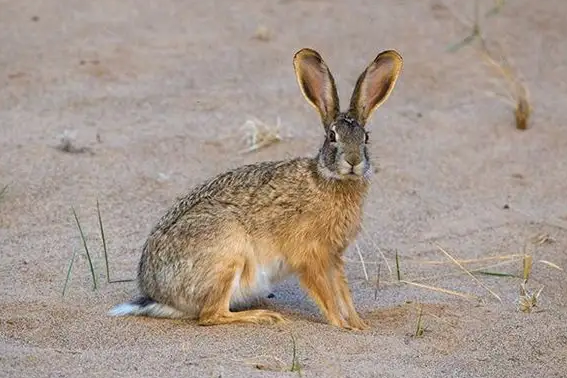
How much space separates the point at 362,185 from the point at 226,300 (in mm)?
828

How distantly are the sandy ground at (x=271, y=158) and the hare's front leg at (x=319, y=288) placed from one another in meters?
0.12

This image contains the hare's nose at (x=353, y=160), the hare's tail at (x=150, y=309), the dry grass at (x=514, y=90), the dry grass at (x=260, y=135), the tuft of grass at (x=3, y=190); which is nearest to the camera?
the hare's nose at (x=353, y=160)

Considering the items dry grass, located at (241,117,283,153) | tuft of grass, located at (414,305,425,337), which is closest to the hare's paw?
tuft of grass, located at (414,305,425,337)

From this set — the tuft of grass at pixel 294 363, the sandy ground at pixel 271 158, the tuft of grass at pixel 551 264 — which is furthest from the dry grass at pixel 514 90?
the tuft of grass at pixel 294 363

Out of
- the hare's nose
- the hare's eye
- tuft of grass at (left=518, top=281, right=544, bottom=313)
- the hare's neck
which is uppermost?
the hare's eye

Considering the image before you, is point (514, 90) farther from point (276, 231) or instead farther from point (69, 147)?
point (276, 231)

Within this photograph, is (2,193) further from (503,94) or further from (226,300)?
(503,94)

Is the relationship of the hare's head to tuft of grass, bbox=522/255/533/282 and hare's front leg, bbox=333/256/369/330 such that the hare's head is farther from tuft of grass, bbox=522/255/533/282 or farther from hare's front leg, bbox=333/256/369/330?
tuft of grass, bbox=522/255/533/282

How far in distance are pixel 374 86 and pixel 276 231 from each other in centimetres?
81

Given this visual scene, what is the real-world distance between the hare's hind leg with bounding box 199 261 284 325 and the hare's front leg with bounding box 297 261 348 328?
0.74 feet

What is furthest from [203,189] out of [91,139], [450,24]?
[450,24]

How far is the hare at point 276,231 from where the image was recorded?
6.02 metres

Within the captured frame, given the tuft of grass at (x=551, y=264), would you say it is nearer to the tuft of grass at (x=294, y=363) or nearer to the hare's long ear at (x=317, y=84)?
the hare's long ear at (x=317, y=84)

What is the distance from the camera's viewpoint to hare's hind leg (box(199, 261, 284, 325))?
6.00 m
